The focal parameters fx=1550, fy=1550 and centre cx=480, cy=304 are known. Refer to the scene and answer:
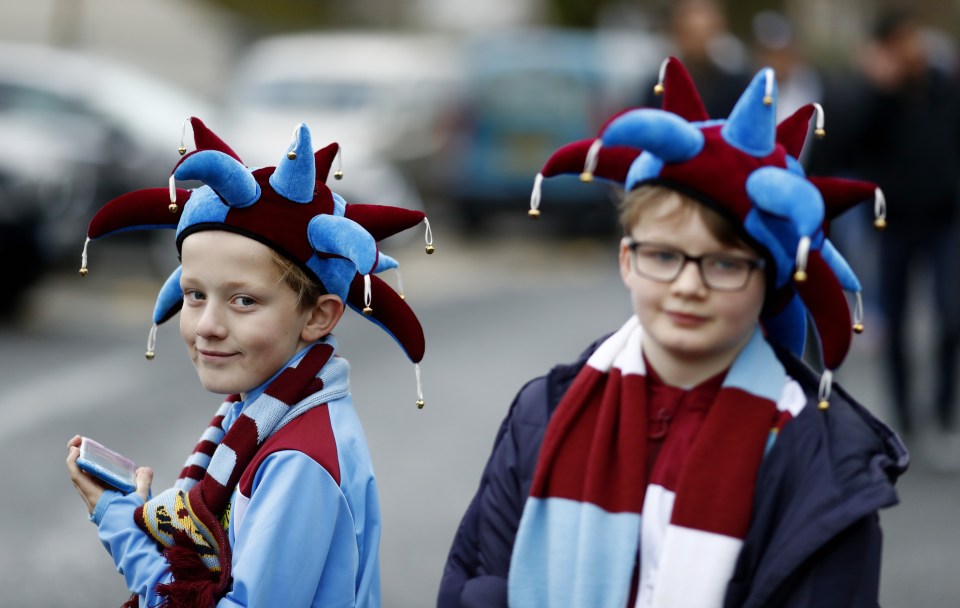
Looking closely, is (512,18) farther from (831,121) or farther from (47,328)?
(831,121)

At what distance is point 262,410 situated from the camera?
2.92m

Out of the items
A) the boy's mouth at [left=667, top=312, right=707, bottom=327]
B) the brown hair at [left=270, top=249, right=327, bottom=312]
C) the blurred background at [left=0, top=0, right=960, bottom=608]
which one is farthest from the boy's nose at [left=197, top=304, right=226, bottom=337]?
the blurred background at [left=0, top=0, right=960, bottom=608]

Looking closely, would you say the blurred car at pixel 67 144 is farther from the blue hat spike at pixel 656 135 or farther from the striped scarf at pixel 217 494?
the blue hat spike at pixel 656 135

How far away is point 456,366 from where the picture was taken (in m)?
9.95

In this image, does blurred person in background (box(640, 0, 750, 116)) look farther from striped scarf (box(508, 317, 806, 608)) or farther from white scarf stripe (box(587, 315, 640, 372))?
striped scarf (box(508, 317, 806, 608))

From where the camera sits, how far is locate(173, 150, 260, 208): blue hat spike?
280 cm

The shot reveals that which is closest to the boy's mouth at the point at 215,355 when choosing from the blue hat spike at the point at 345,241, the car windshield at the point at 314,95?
the blue hat spike at the point at 345,241

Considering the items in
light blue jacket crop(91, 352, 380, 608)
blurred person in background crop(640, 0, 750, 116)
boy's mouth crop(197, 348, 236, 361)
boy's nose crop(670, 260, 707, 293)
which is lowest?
light blue jacket crop(91, 352, 380, 608)

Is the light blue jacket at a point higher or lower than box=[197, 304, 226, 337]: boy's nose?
lower

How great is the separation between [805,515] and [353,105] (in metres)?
13.9

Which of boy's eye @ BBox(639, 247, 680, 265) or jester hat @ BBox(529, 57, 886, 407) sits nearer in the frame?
jester hat @ BBox(529, 57, 886, 407)

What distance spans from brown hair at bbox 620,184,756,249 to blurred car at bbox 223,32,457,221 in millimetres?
11573

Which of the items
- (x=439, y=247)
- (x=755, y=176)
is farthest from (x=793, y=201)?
(x=439, y=247)

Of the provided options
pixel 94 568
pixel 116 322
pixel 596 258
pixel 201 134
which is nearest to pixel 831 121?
pixel 94 568
